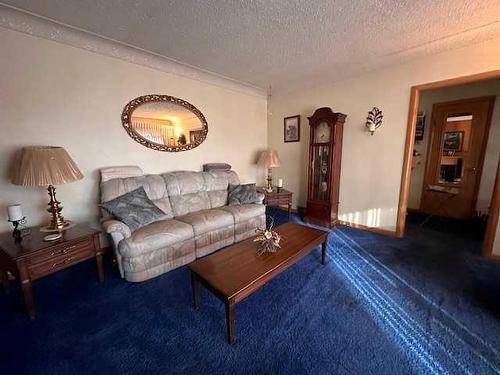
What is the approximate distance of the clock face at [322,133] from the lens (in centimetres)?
348

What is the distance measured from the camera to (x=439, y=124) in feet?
13.1

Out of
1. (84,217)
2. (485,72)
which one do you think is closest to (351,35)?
(485,72)

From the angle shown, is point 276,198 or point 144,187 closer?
point 144,187

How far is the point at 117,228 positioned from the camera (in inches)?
81.9

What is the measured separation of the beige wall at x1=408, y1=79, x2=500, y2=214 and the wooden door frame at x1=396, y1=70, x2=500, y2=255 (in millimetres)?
1527

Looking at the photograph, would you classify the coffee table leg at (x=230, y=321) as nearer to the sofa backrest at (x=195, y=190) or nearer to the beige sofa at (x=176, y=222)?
the beige sofa at (x=176, y=222)

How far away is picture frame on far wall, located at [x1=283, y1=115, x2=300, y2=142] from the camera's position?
13.7 ft

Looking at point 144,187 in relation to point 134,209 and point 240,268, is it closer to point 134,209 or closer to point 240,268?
point 134,209

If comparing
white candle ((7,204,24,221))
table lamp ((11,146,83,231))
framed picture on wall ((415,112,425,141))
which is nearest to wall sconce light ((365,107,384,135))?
framed picture on wall ((415,112,425,141))

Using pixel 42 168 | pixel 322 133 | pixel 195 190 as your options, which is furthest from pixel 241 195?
pixel 42 168

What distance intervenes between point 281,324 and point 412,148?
282 centimetres

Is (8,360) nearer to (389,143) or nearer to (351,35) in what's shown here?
(351,35)

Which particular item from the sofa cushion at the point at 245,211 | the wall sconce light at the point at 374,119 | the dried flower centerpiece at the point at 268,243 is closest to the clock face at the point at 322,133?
the wall sconce light at the point at 374,119

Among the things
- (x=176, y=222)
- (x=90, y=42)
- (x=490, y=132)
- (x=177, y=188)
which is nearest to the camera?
(x=90, y=42)
